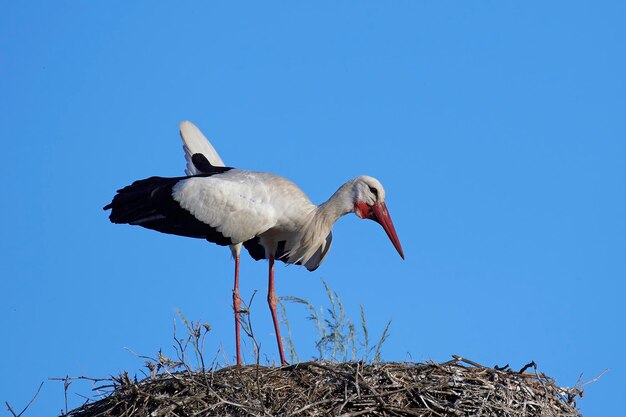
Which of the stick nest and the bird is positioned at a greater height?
the bird

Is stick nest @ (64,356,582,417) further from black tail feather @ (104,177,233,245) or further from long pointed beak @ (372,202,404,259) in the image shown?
black tail feather @ (104,177,233,245)

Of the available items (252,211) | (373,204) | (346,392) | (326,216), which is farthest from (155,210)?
(346,392)

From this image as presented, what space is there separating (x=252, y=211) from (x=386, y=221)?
1.02 m

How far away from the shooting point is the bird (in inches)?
347

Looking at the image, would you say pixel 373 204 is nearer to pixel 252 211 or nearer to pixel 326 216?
pixel 326 216

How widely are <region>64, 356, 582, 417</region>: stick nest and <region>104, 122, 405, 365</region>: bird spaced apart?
1910 mm

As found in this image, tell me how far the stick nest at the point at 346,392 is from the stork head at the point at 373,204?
2.27 meters

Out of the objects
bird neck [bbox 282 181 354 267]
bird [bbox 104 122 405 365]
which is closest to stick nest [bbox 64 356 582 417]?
bird [bbox 104 122 405 365]

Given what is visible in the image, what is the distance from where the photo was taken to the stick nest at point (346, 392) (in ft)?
20.8

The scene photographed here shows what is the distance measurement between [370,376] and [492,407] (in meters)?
0.69

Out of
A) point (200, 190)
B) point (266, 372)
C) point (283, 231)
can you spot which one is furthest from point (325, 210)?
point (266, 372)

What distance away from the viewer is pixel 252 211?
877 centimetres

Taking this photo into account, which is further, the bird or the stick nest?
the bird

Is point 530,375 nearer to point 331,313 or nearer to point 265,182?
point 331,313
